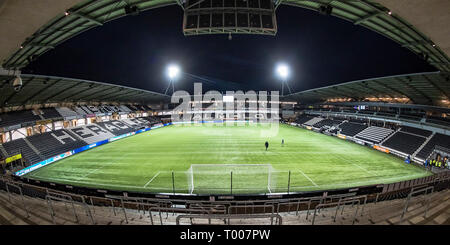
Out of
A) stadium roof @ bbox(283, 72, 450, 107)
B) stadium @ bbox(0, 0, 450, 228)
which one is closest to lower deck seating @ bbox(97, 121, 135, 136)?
stadium @ bbox(0, 0, 450, 228)

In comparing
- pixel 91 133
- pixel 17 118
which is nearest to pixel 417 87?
pixel 91 133

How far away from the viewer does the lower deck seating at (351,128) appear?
29578 millimetres

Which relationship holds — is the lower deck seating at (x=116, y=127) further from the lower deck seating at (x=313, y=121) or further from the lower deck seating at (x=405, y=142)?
the lower deck seating at (x=405, y=142)

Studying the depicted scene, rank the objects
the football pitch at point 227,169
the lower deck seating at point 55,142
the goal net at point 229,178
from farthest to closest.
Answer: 1. the lower deck seating at point 55,142
2. the football pitch at point 227,169
3. the goal net at point 229,178

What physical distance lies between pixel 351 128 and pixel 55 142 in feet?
159

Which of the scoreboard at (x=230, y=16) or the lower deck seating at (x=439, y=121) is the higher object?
the scoreboard at (x=230, y=16)

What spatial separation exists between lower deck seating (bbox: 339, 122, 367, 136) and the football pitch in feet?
26.5

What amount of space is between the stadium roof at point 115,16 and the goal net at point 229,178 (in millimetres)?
10548

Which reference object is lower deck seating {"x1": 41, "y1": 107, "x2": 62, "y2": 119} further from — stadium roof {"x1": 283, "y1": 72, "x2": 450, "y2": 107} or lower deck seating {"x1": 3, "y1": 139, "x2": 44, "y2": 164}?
stadium roof {"x1": 283, "y1": 72, "x2": 450, "y2": 107}

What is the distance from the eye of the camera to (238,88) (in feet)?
237

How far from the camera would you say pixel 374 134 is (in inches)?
1030

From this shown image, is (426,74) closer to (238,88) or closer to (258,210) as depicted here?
(258,210)

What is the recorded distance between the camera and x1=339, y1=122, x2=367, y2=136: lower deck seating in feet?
97.0

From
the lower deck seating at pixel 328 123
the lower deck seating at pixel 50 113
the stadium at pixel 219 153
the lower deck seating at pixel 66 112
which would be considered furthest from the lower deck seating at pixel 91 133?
the lower deck seating at pixel 328 123
